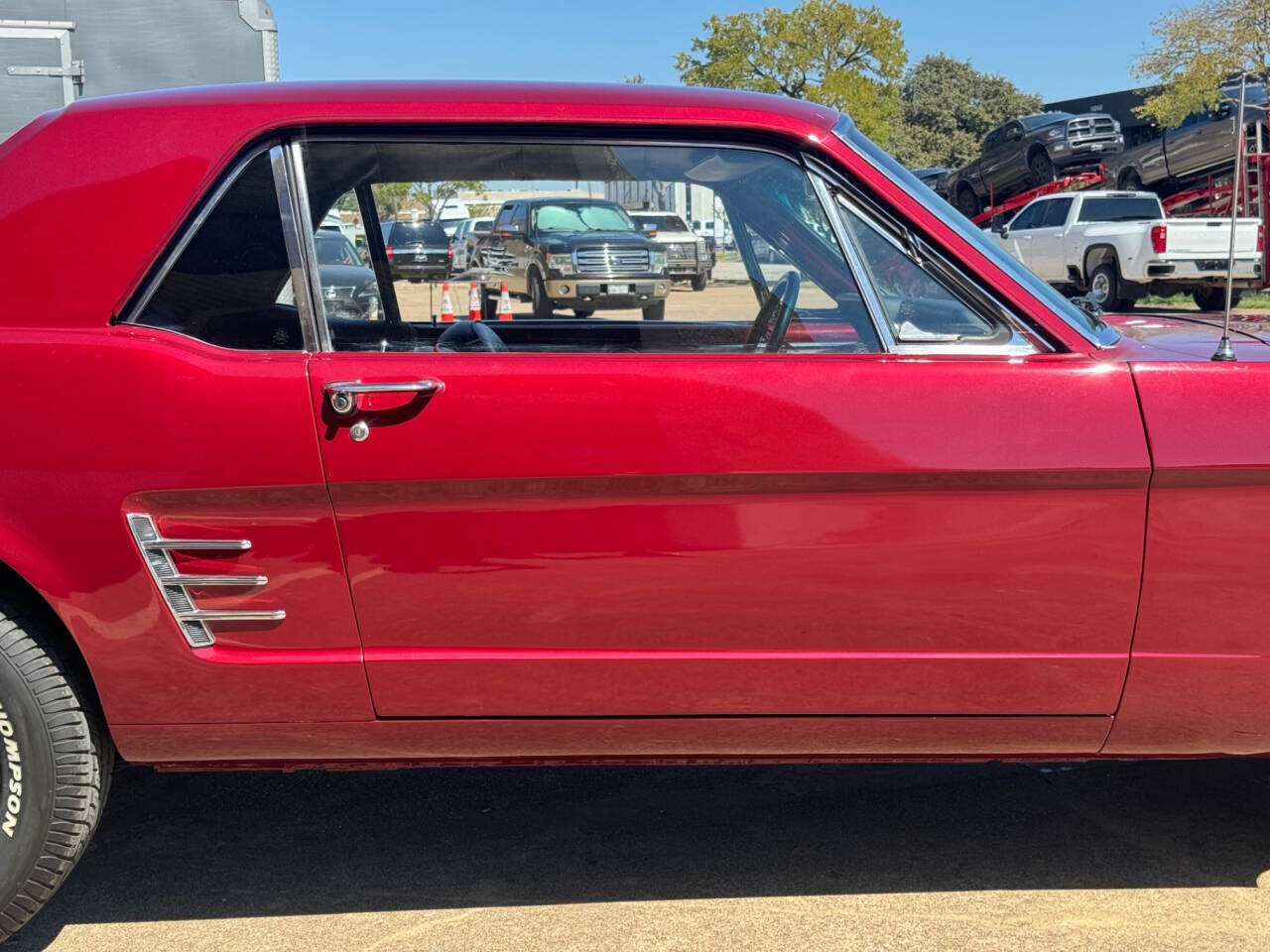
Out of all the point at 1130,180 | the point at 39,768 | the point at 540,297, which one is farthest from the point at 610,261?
the point at 1130,180

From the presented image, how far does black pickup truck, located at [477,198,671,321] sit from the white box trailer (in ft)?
14.9

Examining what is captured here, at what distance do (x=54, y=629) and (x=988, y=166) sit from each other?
2564cm

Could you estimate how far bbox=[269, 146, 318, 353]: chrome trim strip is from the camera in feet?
7.90

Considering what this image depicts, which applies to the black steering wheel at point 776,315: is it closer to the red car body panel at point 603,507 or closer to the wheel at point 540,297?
the red car body panel at point 603,507

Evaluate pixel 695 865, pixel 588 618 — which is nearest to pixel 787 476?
pixel 588 618

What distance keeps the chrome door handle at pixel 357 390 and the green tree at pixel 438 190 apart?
1.27 ft

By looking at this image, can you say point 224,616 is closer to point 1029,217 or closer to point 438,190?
point 438,190

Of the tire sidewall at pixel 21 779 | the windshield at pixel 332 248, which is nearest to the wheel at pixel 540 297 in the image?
the windshield at pixel 332 248

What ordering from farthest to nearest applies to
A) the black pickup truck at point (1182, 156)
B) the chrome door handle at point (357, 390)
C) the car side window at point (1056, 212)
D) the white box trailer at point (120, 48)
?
1. the black pickup truck at point (1182, 156)
2. the car side window at point (1056, 212)
3. the white box trailer at point (120, 48)
4. the chrome door handle at point (357, 390)

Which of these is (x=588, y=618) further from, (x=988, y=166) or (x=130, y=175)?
(x=988, y=166)

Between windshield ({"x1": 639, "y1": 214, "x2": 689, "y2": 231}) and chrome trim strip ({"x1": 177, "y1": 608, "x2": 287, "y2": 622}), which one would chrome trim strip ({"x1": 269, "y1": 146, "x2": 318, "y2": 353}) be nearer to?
chrome trim strip ({"x1": 177, "y1": 608, "x2": 287, "y2": 622})

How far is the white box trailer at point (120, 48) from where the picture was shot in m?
6.76

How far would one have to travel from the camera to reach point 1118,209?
17656 mm

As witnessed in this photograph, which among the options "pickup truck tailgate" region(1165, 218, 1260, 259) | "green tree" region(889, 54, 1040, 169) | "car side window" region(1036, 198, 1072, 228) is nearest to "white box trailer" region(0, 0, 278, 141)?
"pickup truck tailgate" region(1165, 218, 1260, 259)
